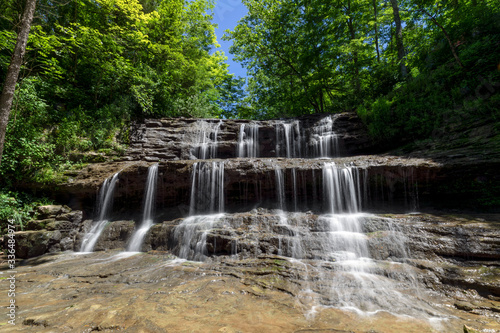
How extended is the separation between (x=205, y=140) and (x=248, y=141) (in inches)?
107

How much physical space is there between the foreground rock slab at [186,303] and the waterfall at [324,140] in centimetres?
808

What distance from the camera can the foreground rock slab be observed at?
2.49 metres

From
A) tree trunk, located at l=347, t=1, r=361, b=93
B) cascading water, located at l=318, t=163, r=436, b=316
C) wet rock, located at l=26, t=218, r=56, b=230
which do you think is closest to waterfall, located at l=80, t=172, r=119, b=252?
wet rock, located at l=26, t=218, r=56, b=230

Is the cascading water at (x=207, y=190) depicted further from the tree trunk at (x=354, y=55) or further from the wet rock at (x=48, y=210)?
the tree trunk at (x=354, y=55)

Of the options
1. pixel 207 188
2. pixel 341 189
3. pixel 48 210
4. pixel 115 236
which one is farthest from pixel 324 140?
pixel 48 210

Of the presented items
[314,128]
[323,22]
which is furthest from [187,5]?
[314,128]

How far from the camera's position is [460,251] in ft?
13.7

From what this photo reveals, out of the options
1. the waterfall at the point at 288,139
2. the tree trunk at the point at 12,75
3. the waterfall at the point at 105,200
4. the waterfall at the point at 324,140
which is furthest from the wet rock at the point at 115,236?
the waterfall at the point at 324,140

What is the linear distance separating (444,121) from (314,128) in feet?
19.1

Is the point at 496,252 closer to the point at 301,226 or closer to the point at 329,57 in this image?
the point at 301,226

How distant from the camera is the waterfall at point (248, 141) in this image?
12203mm

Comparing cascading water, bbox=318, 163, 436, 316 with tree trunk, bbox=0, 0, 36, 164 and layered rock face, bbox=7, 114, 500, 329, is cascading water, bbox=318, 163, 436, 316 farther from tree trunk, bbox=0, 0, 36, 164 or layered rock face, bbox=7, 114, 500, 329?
tree trunk, bbox=0, 0, 36, 164

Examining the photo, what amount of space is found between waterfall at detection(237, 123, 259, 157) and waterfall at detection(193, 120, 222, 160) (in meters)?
1.57

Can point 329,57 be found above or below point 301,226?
above
